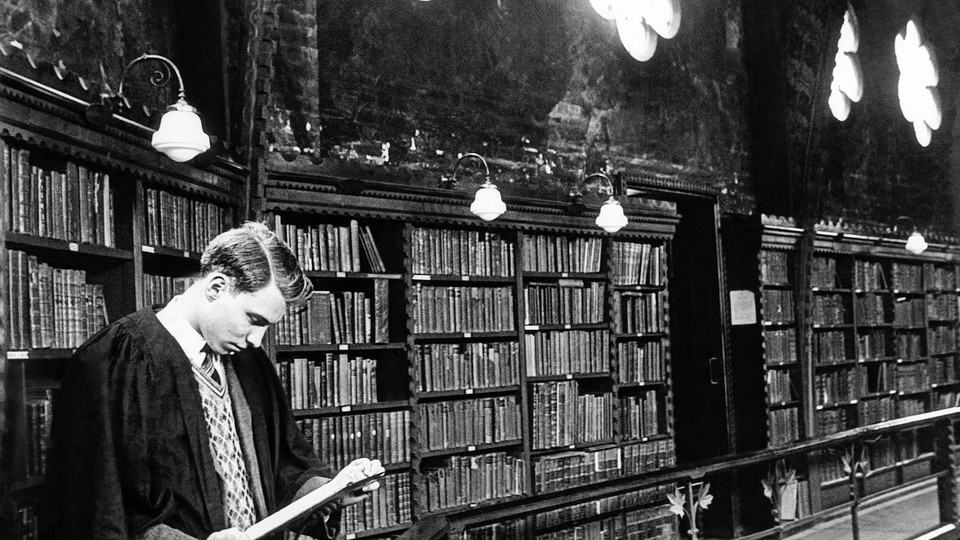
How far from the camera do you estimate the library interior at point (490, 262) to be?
3.30m

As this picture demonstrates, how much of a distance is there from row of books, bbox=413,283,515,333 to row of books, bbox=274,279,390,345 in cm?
23

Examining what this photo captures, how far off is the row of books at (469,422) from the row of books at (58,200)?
264cm

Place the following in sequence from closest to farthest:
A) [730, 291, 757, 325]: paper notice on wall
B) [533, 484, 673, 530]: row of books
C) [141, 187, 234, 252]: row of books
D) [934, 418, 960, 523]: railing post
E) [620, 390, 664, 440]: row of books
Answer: [141, 187, 234, 252]: row of books → [934, 418, 960, 523]: railing post → [533, 484, 673, 530]: row of books → [620, 390, 664, 440]: row of books → [730, 291, 757, 325]: paper notice on wall

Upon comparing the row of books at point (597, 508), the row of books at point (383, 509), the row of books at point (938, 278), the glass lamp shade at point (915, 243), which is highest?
the glass lamp shade at point (915, 243)

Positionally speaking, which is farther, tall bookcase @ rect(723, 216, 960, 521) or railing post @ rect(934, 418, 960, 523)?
tall bookcase @ rect(723, 216, 960, 521)

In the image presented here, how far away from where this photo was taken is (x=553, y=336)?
280 inches

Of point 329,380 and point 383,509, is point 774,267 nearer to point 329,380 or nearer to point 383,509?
point 383,509

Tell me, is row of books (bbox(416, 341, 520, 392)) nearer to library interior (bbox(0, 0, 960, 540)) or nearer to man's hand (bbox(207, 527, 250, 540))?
library interior (bbox(0, 0, 960, 540))

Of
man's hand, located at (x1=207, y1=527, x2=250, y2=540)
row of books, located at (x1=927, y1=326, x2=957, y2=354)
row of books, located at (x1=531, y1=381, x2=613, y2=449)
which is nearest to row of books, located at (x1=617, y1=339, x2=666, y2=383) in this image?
row of books, located at (x1=531, y1=381, x2=613, y2=449)

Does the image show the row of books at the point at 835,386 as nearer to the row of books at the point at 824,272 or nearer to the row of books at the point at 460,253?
the row of books at the point at 824,272

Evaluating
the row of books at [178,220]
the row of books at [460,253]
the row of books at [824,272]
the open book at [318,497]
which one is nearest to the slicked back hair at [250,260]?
the open book at [318,497]

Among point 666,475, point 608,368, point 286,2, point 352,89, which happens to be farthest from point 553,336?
point 666,475

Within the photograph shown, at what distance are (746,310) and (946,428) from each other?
3.19 metres

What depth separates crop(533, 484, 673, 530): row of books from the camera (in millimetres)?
6745
